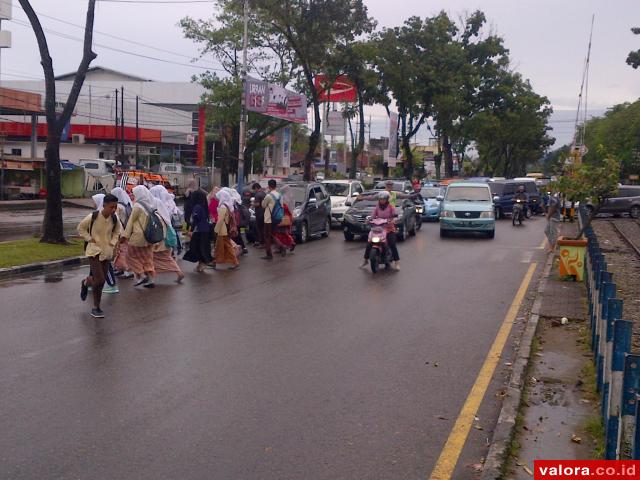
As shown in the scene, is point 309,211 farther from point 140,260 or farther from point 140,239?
point 140,239

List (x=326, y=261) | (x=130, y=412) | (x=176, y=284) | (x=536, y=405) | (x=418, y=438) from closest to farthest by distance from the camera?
(x=418, y=438), (x=130, y=412), (x=536, y=405), (x=176, y=284), (x=326, y=261)

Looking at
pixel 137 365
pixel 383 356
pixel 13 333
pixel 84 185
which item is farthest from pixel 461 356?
pixel 84 185

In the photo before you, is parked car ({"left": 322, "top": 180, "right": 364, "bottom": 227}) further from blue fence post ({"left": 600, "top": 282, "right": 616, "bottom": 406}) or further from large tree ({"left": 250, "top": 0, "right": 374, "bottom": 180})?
blue fence post ({"left": 600, "top": 282, "right": 616, "bottom": 406})

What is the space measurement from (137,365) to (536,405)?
397 centimetres

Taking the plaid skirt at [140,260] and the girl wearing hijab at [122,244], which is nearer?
the plaid skirt at [140,260]

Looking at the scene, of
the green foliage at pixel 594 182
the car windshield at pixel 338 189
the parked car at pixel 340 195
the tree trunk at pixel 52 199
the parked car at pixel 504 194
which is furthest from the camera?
the parked car at pixel 504 194

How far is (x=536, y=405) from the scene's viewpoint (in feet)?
22.0

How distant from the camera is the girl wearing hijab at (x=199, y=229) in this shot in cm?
1452

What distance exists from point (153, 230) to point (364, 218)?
10.5 meters

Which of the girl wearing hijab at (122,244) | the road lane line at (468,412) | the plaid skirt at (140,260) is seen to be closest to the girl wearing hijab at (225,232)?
the girl wearing hijab at (122,244)

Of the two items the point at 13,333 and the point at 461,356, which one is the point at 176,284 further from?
the point at 461,356

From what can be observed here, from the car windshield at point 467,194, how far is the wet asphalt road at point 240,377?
1135 cm

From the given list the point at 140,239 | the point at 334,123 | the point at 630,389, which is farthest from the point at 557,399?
the point at 334,123

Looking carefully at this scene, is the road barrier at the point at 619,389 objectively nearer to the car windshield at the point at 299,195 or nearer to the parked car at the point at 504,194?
the car windshield at the point at 299,195
